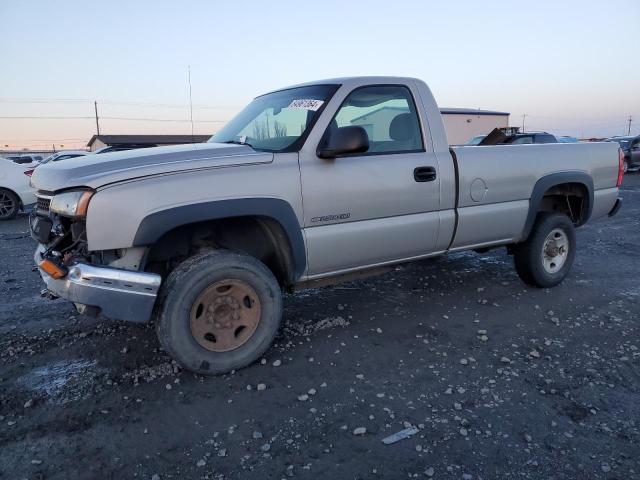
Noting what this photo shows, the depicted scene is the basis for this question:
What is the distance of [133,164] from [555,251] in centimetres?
429

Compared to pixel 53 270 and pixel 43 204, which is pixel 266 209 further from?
pixel 43 204

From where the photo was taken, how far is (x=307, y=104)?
11.8 ft

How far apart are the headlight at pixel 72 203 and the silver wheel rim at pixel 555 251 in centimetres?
434

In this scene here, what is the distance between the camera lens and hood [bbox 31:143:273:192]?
2.79 meters

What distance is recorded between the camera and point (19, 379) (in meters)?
3.14

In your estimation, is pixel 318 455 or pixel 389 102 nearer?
pixel 318 455

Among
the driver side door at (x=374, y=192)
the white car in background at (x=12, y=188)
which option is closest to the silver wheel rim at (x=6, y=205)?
the white car in background at (x=12, y=188)

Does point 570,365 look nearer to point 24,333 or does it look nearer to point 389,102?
point 389,102

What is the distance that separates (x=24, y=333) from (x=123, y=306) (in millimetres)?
1740

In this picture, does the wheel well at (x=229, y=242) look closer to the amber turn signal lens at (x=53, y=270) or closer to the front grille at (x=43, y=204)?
the amber turn signal lens at (x=53, y=270)

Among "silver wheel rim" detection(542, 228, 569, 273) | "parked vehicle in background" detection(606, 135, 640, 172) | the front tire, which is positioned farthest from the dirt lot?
"parked vehicle in background" detection(606, 135, 640, 172)

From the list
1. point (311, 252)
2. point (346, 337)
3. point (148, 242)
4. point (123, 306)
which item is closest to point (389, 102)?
point (311, 252)

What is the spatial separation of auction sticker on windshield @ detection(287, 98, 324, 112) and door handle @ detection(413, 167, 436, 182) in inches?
37.0

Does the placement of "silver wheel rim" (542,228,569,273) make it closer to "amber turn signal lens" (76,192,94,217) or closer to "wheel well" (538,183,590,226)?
"wheel well" (538,183,590,226)
